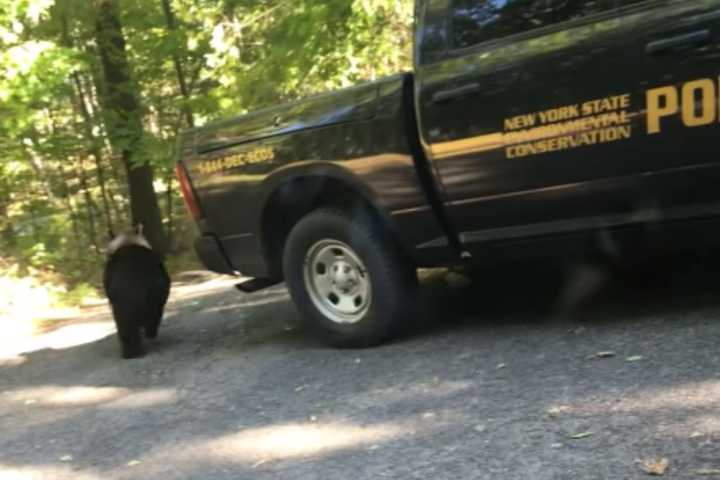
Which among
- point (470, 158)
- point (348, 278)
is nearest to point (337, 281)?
point (348, 278)

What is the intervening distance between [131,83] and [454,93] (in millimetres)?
10078

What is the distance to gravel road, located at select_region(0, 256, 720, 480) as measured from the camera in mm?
3311

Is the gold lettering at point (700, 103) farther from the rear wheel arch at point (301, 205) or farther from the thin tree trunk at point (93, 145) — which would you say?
the thin tree trunk at point (93, 145)

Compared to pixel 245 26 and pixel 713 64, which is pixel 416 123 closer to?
pixel 713 64

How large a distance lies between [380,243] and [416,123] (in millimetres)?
814

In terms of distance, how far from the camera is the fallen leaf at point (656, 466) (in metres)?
2.87

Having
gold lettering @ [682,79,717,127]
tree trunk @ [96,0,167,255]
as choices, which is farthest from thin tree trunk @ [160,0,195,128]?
gold lettering @ [682,79,717,127]

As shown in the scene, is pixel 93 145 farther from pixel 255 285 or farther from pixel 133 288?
pixel 255 285

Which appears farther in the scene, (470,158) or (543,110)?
(470,158)

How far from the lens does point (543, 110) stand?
4.38m

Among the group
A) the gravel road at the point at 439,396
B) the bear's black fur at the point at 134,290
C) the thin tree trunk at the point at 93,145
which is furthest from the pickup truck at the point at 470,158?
the thin tree trunk at the point at 93,145

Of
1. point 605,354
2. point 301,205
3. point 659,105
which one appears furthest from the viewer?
point 301,205

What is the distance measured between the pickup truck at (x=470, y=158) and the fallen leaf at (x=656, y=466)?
1.63 meters

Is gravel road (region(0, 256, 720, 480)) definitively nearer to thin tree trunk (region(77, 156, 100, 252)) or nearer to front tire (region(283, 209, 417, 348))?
front tire (region(283, 209, 417, 348))
